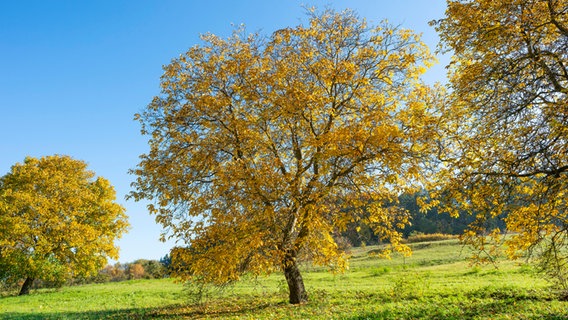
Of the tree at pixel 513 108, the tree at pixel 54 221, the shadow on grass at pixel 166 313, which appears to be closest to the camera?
the tree at pixel 513 108

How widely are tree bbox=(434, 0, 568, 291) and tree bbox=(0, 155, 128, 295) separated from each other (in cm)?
3176

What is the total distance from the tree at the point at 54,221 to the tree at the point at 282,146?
20283 mm

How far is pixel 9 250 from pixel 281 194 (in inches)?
1111

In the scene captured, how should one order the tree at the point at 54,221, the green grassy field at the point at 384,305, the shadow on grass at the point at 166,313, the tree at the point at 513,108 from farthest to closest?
the tree at the point at 54,221 → the shadow on grass at the point at 166,313 → the green grassy field at the point at 384,305 → the tree at the point at 513,108

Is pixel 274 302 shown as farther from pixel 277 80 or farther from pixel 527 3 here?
pixel 527 3

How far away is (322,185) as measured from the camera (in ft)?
48.2

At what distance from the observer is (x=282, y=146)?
18141mm

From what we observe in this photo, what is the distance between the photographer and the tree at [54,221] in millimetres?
31500

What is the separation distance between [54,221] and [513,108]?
1350 inches

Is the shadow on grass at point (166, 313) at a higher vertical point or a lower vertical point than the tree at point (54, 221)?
lower

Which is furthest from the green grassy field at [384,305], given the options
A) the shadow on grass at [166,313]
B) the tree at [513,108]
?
the tree at [513,108]

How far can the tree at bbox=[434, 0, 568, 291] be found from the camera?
9.89 meters

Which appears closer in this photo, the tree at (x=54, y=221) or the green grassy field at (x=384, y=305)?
the green grassy field at (x=384, y=305)

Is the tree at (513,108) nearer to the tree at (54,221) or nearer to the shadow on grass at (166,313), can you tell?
the shadow on grass at (166,313)
